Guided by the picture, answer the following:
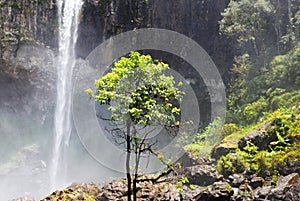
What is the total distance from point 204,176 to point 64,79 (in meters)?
12.6

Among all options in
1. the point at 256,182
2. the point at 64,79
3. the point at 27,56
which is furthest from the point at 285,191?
Result: the point at 27,56

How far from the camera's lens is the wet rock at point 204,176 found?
10102mm

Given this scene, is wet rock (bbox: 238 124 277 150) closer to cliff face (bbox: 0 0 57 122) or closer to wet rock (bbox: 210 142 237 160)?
wet rock (bbox: 210 142 237 160)

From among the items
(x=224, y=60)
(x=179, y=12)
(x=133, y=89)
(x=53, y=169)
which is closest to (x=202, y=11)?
(x=179, y=12)

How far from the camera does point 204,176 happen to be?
33.5ft

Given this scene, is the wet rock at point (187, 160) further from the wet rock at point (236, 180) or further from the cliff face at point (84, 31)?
the cliff face at point (84, 31)

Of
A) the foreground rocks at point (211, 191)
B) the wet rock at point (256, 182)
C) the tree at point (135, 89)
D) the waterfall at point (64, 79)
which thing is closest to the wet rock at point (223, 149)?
the foreground rocks at point (211, 191)

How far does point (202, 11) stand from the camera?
20.9m

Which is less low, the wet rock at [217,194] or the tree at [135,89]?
the tree at [135,89]

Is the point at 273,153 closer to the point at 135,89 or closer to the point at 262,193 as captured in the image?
the point at 262,193

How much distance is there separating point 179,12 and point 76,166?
10.9 m

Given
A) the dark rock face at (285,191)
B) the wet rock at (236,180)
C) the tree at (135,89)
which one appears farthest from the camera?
the wet rock at (236,180)

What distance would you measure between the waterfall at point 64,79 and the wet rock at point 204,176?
10772 millimetres

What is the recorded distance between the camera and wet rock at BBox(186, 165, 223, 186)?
1010cm
